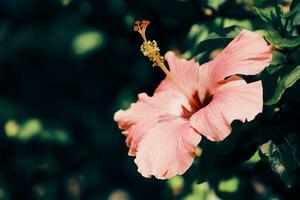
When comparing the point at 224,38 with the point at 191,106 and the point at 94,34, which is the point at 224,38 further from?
the point at 94,34

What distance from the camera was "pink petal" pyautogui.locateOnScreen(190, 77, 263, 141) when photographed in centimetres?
140

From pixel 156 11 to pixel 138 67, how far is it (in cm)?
30

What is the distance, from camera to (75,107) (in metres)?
2.57

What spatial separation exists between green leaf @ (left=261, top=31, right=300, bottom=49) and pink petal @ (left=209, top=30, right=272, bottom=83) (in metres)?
0.05

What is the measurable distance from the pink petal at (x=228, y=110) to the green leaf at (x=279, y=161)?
0.74 ft

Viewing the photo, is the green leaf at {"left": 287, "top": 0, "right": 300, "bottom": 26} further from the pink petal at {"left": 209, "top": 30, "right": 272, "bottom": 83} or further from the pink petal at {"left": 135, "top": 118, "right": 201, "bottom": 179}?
the pink petal at {"left": 135, "top": 118, "right": 201, "bottom": 179}

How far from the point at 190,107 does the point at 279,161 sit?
0.35 m

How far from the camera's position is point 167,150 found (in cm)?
151

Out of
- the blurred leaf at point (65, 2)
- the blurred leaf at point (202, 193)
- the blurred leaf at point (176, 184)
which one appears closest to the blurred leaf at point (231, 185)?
the blurred leaf at point (202, 193)

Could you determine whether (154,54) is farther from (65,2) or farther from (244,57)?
(65,2)

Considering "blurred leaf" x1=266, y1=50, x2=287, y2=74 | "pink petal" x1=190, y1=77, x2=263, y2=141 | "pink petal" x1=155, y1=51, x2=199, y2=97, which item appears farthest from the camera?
"pink petal" x1=155, y1=51, x2=199, y2=97

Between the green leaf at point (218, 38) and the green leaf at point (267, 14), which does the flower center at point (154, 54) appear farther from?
the green leaf at point (267, 14)

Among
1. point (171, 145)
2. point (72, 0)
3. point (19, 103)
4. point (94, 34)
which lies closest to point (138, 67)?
point (94, 34)

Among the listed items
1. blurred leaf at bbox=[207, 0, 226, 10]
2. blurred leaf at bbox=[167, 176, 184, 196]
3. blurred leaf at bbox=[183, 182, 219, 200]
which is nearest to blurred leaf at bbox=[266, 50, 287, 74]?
blurred leaf at bbox=[207, 0, 226, 10]
